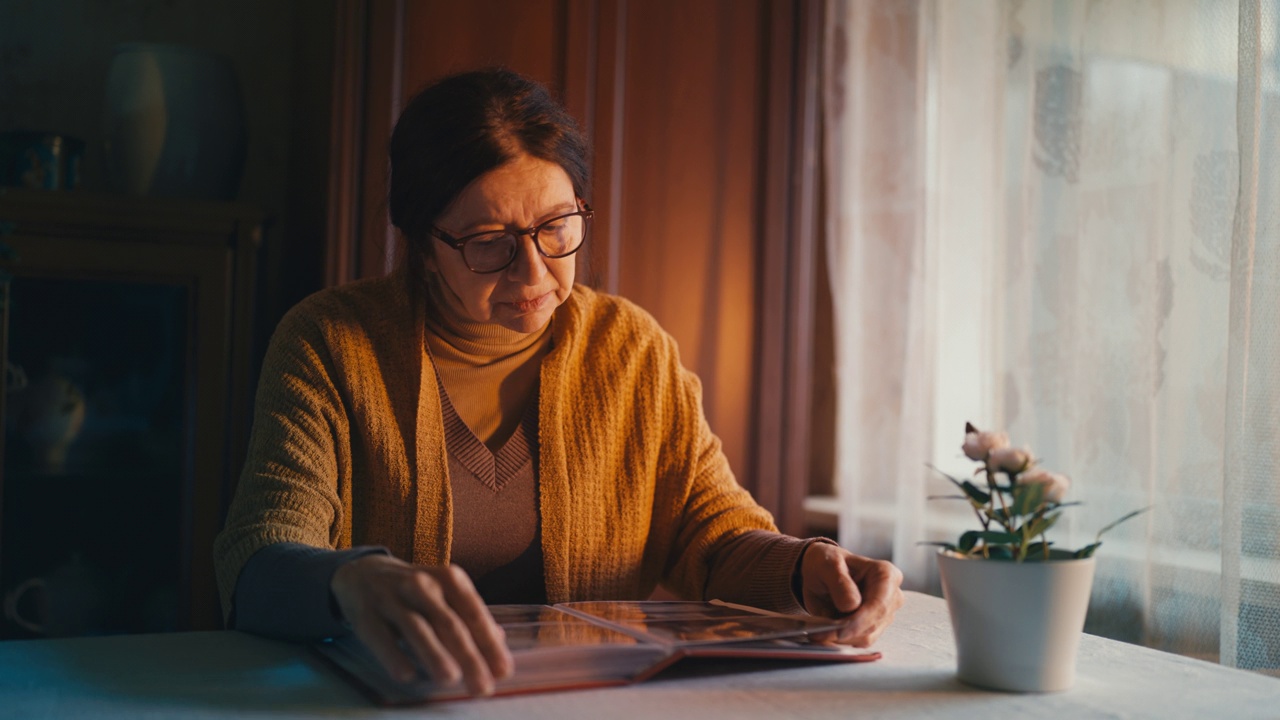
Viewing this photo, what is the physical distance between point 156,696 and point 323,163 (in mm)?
1226

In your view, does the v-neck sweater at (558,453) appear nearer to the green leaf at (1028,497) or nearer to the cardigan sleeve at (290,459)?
the cardigan sleeve at (290,459)

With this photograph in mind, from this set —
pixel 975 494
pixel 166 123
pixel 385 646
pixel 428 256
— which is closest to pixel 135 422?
pixel 166 123

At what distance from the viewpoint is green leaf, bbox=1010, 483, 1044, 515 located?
84 cm

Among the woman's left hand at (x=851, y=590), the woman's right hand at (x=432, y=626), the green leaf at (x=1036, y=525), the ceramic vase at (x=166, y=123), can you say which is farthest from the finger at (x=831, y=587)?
the ceramic vase at (x=166, y=123)

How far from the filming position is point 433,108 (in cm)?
135

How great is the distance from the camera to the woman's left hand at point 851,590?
993 mm

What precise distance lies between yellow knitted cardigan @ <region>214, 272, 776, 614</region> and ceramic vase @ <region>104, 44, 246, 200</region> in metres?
0.67

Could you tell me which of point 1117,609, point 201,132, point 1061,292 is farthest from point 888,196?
point 201,132

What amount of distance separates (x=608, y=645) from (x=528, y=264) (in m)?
0.57

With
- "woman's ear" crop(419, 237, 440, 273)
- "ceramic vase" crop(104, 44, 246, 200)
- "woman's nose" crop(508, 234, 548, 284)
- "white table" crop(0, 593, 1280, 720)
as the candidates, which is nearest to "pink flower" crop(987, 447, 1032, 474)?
"white table" crop(0, 593, 1280, 720)

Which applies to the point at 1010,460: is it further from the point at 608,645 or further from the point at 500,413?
the point at 500,413

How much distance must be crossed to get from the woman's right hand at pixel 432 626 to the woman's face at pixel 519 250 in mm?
561

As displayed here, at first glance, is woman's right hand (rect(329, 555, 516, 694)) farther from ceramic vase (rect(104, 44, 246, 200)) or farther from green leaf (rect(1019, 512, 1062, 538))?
ceramic vase (rect(104, 44, 246, 200))

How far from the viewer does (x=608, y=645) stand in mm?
836
